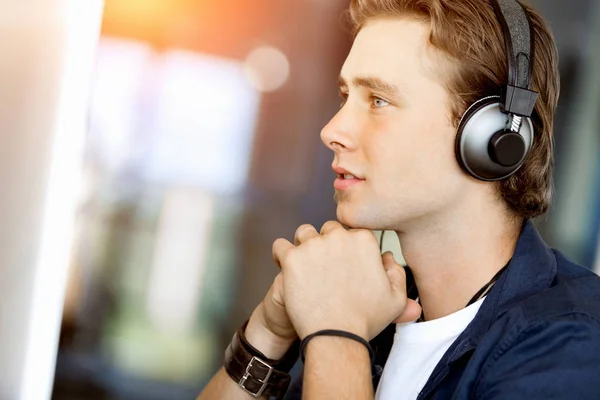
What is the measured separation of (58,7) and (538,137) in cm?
133

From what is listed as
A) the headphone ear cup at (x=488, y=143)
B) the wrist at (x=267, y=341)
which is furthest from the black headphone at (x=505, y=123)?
the wrist at (x=267, y=341)

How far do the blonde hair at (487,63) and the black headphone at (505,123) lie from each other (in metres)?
0.06

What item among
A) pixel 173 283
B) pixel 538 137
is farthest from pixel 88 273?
pixel 538 137

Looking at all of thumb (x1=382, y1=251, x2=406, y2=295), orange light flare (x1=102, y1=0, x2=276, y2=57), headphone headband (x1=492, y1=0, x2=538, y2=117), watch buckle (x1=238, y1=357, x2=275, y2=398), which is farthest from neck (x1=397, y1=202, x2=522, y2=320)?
orange light flare (x1=102, y1=0, x2=276, y2=57)

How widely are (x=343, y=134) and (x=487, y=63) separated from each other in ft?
0.96

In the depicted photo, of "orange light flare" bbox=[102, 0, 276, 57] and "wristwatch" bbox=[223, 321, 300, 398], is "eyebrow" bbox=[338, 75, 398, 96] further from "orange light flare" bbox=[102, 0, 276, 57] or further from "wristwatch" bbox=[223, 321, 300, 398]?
"orange light flare" bbox=[102, 0, 276, 57]

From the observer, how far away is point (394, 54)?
4.57 feet

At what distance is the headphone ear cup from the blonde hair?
0.07 meters

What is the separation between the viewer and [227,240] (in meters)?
2.41

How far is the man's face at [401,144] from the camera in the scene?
4.48ft

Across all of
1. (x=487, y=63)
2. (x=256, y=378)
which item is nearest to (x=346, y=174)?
(x=487, y=63)

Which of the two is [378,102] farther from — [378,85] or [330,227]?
[330,227]

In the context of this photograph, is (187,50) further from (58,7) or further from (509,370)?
(509,370)

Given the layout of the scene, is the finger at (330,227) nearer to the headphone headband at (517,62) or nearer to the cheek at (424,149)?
the cheek at (424,149)
